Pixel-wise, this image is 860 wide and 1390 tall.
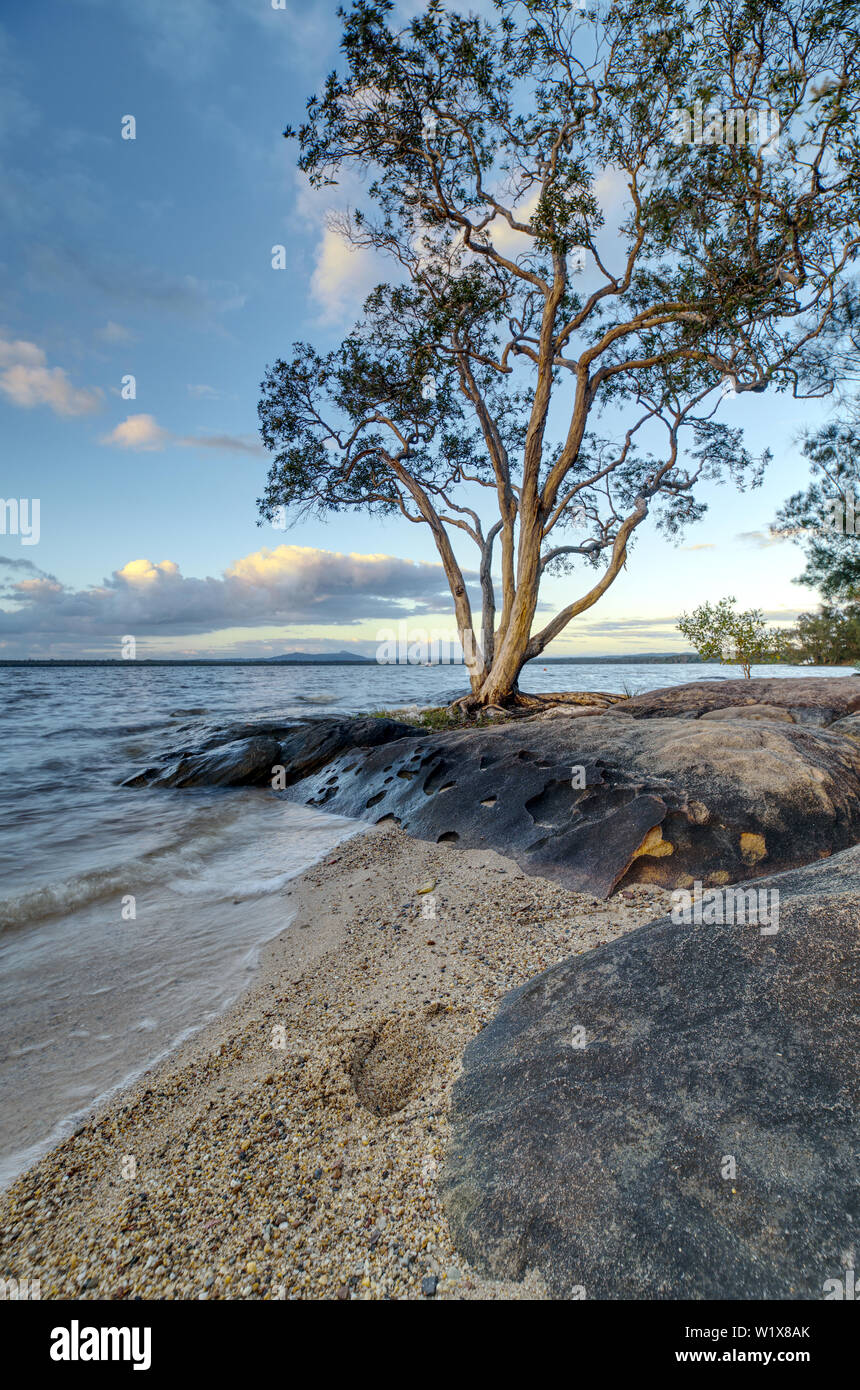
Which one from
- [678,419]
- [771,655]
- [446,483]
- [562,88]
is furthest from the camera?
[771,655]

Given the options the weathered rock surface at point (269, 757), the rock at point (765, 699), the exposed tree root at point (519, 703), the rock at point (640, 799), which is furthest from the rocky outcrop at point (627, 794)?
the exposed tree root at point (519, 703)

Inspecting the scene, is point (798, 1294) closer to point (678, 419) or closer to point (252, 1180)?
point (252, 1180)

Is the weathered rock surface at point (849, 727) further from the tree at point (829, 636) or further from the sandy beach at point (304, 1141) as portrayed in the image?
the tree at point (829, 636)

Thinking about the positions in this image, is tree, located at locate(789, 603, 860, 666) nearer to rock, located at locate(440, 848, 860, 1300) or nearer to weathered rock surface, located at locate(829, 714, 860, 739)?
weathered rock surface, located at locate(829, 714, 860, 739)

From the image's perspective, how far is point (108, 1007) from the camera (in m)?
3.76

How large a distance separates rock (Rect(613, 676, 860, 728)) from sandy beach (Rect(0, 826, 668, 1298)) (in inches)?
256

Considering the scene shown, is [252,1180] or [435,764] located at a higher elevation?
[435,764]

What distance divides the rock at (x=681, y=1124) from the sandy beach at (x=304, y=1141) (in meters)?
0.18

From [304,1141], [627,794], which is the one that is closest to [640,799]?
[627,794]

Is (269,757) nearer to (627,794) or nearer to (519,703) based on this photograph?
(519,703)

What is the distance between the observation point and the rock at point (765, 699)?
32.5ft

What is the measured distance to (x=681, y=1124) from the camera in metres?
1.82

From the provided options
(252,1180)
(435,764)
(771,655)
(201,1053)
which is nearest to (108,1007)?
(201,1053)
